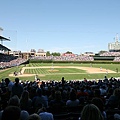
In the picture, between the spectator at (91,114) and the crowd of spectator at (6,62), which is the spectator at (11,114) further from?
the crowd of spectator at (6,62)

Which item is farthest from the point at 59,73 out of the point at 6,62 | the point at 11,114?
the point at 11,114

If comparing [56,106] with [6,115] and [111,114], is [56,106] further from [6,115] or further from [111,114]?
[6,115]

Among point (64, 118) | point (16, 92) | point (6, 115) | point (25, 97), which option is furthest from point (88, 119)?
point (16, 92)

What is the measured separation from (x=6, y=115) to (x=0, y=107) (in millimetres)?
4293

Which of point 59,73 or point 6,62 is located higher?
point 6,62

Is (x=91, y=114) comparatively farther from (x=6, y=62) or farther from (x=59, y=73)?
(x=6, y=62)

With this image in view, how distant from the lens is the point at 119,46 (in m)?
192

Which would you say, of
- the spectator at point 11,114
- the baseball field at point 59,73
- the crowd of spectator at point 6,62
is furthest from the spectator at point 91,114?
the crowd of spectator at point 6,62

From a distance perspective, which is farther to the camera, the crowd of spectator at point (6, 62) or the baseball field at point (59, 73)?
the crowd of spectator at point (6, 62)

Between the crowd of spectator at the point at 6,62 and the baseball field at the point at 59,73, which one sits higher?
the crowd of spectator at the point at 6,62

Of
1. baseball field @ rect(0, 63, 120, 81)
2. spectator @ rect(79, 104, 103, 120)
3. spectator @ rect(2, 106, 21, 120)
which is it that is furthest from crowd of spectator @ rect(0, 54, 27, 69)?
spectator @ rect(79, 104, 103, 120)

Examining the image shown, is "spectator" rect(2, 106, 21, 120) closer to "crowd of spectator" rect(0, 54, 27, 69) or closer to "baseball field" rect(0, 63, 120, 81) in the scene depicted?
"baseball field" rect(0, 63, 120, 81)

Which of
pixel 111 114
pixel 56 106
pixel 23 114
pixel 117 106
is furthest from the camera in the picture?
pixel 117 106

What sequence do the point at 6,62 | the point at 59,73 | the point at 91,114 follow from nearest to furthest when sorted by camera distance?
the point at 91,114, the point at 59,73, the point at 6,62
